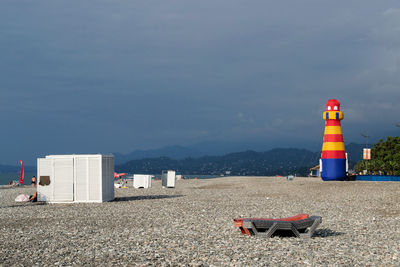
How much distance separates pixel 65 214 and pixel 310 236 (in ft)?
33.0

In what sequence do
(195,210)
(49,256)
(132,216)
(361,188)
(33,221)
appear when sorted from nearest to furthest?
(49,256) → (33,221) → (132,216) → (195,210) → (361,188)

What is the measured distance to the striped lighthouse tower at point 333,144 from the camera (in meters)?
33.7

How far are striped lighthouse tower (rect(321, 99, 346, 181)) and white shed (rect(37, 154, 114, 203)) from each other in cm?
1808

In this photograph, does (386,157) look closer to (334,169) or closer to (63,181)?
(334,169)

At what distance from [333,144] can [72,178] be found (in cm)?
1968

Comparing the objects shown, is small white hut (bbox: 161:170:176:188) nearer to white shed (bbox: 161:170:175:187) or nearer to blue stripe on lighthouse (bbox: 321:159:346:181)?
white shed (bbox: 161:170:175:187)

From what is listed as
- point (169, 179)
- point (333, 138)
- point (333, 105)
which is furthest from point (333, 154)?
point (169, 179)

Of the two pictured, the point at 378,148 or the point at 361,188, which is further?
the point at 378,148

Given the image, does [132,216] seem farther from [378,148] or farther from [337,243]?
[378,148]

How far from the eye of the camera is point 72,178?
2289cm

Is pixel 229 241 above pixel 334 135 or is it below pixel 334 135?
below

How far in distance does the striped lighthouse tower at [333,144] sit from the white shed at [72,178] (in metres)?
18.1

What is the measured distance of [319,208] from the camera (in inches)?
771

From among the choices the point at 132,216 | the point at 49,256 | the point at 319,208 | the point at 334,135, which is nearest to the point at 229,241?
the point at 49,256
